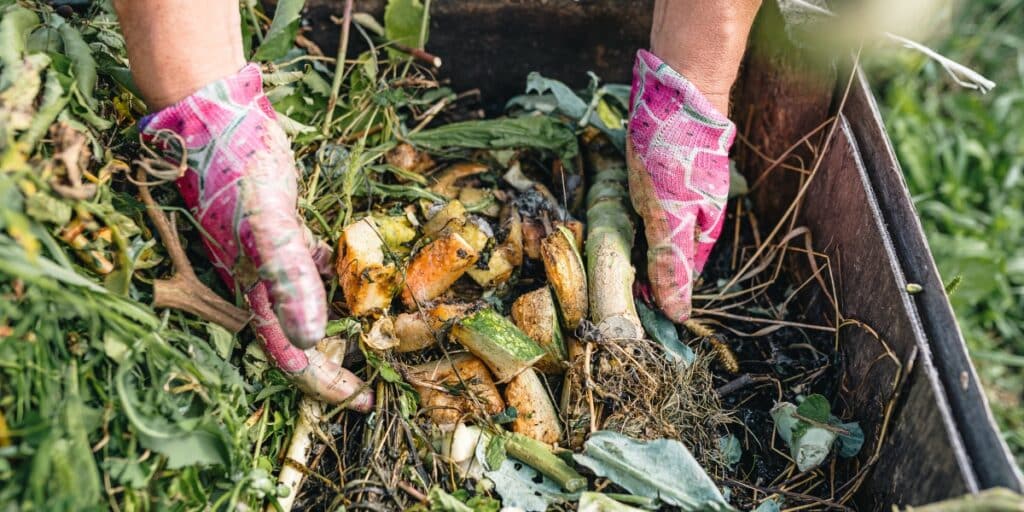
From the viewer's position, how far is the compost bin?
116 centimetres

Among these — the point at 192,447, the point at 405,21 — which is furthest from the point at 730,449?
the point at 405,21

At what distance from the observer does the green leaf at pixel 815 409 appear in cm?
141

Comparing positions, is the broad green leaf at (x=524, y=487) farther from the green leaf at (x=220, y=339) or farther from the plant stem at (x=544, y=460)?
the green leaf at (x=220, y=339)

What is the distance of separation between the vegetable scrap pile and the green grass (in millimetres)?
938

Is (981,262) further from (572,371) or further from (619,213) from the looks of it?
(572,371)

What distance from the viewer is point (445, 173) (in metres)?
1.73

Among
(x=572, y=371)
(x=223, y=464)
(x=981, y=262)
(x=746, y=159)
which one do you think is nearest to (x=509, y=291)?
(x=572, y=371)

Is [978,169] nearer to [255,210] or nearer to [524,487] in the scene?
[524,487]

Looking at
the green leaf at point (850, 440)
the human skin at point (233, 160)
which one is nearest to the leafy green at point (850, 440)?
the green leaf at point (850, 440)

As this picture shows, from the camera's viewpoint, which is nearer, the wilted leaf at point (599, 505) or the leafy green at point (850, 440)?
the wilted leaf at point (599, 505)

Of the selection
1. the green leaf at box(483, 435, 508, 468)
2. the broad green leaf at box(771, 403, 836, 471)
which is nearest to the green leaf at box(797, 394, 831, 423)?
the broad green leaf at box(771, 403, 836, 471)

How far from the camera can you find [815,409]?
141 centimetres

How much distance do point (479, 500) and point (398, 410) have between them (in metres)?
0.21

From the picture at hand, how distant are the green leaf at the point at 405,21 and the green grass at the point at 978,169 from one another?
1329 mm
